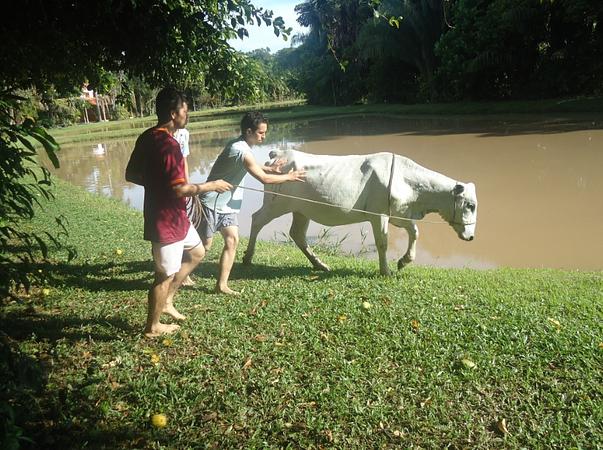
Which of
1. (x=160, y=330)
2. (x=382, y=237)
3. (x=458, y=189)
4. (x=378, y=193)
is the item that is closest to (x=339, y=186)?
(x=378, y=193)

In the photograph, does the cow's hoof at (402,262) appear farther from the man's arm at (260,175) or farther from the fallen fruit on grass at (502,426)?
the fallen fruit on grass at (502,426)

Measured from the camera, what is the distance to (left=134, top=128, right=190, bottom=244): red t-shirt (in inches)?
147

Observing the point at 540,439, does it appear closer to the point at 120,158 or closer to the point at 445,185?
the point at 445,185

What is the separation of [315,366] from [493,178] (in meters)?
10.3

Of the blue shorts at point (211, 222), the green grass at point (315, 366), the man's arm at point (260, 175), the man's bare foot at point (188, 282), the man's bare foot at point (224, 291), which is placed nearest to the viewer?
the green grass at point (315, 366)

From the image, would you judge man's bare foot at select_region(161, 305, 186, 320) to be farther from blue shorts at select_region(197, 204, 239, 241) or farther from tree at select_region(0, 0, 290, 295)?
tree at select_region(0, 0, 290, 295)

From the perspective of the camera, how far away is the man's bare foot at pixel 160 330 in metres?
4.14

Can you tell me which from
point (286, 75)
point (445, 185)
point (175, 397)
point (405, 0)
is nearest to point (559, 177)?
point (445, 185)

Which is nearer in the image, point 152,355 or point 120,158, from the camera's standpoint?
point 152,355

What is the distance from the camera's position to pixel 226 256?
5.14 meters

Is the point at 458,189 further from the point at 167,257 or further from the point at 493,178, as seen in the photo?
the point at 493,178

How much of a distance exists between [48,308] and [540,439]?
14.3ft

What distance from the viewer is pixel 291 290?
5277mm

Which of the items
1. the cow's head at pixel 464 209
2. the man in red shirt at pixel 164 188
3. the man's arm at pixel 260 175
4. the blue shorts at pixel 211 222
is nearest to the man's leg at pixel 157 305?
the man in red shirt at pixel 164 188
